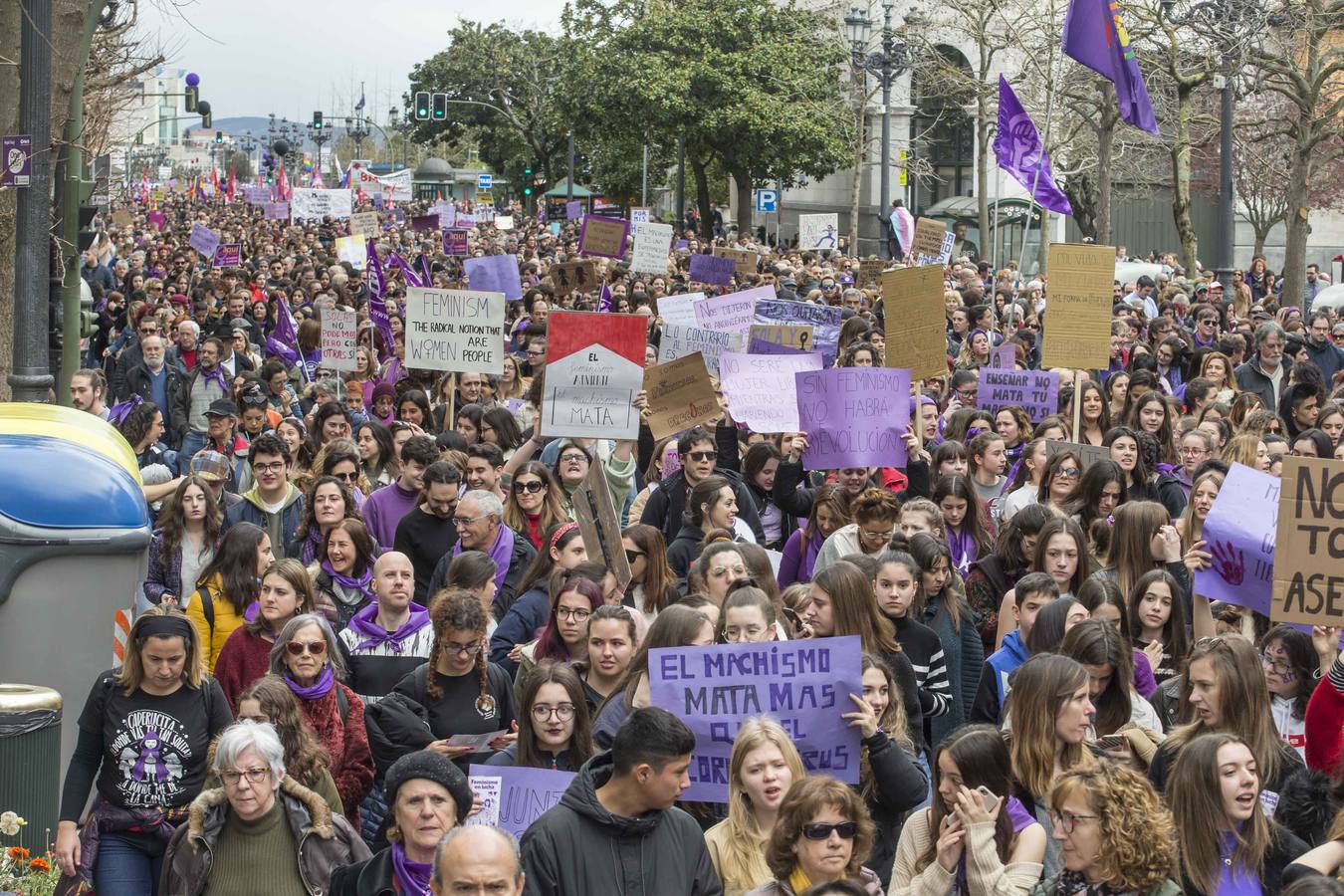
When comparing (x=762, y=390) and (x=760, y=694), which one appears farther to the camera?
(x=762, y=390)

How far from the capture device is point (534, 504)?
9570mm

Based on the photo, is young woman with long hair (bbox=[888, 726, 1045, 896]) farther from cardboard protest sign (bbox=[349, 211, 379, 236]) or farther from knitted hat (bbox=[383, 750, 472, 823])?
cardboard protest sign (bbox=[349, 211, 379, 236])

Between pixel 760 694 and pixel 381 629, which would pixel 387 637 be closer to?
pixel 381 629

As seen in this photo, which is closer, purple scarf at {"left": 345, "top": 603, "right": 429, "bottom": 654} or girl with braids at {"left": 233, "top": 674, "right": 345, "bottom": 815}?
girl with braids at {"left": 233, "top": 674, "right": 345, "bottom": 815}

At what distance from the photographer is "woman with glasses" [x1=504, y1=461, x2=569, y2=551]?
9.55 m

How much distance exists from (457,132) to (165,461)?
273 feet

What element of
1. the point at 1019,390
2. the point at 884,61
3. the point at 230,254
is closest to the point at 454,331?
the point at 1019,390

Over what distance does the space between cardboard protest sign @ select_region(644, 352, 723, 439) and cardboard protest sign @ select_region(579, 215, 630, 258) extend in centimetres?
1151

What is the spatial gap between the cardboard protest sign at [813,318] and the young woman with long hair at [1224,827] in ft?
34.0

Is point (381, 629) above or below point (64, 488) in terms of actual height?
below

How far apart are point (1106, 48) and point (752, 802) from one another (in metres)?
13.8

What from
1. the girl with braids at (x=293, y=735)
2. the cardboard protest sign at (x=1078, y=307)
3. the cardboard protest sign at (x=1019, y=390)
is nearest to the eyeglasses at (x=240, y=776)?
the girl with braids at (x=293, y=735)

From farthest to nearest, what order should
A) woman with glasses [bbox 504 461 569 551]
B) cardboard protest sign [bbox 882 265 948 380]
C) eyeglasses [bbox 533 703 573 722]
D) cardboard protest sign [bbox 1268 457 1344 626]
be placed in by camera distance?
cardboard protest sign [bbox 882 265 948 380] < woman with glasses [bbox 504 461 569 551] < cardboard protest sign [bbox 1268 457 1344 626] < eyeglasses [bbox 533 703 573 722]

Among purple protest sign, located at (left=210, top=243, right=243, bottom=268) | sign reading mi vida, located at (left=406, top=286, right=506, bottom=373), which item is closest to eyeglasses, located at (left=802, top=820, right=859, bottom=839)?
sign reading mi vida, located at (left=406, top=286, right=506, bottom=373)
